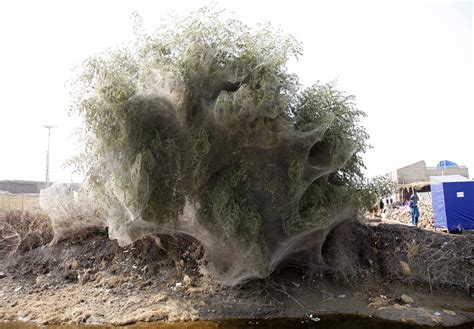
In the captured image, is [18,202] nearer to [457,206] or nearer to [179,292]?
[179,292]

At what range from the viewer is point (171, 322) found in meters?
9.44

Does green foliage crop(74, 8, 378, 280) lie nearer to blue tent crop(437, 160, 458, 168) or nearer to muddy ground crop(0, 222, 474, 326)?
muddy ground crop(0, 222, 474, 326)

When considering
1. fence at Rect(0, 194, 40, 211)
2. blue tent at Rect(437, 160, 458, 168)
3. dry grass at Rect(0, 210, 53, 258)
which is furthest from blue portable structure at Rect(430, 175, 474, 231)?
blue tent at Rect(437, 160, 458, 168)

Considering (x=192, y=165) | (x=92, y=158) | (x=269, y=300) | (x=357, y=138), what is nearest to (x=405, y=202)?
(x=357, y=138)

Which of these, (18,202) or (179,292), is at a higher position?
(18,202)

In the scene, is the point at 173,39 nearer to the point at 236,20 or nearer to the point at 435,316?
the point at 236,20

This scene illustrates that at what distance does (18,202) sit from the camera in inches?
666

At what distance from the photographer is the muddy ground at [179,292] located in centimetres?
984

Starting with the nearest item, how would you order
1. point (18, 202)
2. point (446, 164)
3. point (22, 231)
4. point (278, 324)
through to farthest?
point (278, 324)
point (22, 231)
point (18, 202)
point (446, 164)

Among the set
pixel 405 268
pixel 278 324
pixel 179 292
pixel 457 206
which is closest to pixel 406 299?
pixel 405 268

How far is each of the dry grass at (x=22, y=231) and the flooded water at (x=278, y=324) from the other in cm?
533

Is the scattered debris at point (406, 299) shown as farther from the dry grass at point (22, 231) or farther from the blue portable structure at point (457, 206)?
the dry grass at point (22, 231)

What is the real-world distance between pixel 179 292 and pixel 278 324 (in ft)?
10.7

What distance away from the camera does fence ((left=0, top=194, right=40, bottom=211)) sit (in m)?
16.1
